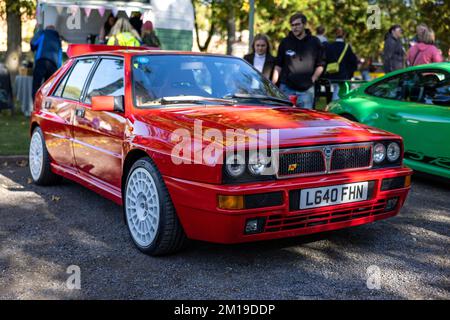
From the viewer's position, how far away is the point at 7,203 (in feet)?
18.9

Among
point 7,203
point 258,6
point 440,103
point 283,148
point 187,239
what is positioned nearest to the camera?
point 283,148

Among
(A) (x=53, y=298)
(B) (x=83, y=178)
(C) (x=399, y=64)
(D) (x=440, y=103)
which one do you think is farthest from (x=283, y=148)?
(C) (x=399, y=64)

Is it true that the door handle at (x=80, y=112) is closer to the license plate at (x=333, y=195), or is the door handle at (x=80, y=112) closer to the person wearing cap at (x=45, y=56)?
the license plate at (x=333, y=195)

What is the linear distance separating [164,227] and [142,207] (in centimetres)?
37

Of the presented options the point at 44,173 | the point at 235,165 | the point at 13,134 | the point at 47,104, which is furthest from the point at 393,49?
the point at 235,165

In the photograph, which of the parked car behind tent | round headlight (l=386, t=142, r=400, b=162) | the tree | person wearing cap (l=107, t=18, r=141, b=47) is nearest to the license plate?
round headlight (l=386, t=142, r=400, b=162)

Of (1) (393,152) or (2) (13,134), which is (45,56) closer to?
(2) (13,134)

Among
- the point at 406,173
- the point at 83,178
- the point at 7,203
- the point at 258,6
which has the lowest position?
the point at 7,203

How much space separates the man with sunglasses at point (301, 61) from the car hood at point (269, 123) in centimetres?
338

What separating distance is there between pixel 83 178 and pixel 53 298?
2022 mm

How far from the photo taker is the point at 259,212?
365cm

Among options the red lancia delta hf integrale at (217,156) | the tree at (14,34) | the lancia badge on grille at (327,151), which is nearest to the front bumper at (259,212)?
the red lancia delta hf integrale at (217,156)

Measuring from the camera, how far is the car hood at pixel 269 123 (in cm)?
392

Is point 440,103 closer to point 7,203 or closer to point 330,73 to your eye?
point 7,203
